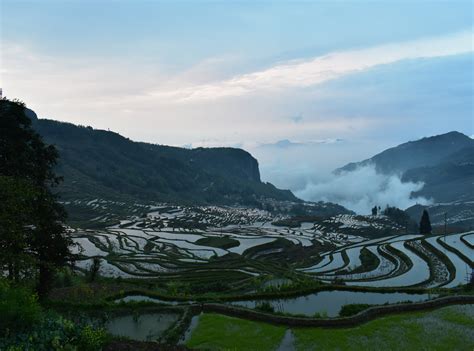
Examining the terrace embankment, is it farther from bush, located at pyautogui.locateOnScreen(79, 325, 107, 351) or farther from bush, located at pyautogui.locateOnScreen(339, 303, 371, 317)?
bush, located at pyautogui.locateOnScreen(79, 325, 107, 351)

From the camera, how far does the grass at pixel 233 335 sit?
69.1 ft

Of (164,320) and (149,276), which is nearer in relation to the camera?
(164,320)

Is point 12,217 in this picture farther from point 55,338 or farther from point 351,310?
point 351,310

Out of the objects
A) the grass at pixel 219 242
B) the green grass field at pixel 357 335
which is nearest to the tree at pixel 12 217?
the green grass field at pixel 357 335

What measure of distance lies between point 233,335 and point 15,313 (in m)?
11.7

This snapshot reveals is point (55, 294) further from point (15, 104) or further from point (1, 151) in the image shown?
point (15, 104)

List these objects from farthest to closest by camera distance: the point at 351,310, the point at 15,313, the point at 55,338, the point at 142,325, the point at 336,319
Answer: the point at 351,310
the point at 142,325
the point at 336,319
the point at 15,313
the point at 55,338

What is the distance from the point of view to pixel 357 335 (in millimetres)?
22500

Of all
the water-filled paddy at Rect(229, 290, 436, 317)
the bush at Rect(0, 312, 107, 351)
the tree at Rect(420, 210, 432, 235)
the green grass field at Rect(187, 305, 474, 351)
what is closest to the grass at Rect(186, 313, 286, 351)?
the green grass field at Rect(187, 305, 474, 351)

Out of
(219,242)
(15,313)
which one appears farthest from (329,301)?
(219,242)

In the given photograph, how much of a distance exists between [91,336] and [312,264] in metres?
55.2

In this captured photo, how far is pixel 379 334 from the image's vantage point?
22.6 m

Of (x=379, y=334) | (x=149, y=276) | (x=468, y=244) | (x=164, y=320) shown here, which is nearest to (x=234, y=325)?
(x=164, y=320)

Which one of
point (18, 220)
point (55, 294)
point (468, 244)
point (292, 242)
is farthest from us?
point (292, 242)
